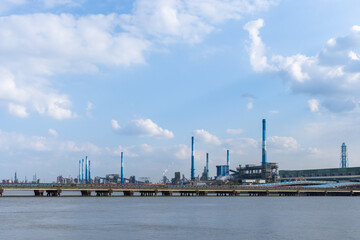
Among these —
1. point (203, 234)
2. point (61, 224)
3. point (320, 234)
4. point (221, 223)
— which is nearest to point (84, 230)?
point (61, 224)

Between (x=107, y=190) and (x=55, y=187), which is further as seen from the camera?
(x=107, y=190)

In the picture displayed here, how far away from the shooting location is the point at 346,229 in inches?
2613

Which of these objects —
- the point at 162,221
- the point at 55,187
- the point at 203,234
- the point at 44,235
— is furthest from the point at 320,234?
the point at 55,187

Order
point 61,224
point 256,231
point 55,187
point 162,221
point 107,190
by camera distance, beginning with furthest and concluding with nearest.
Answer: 1. point 107,190
2. point 55,187
3. point 162,221
4. point 61,224
5. point 256,231

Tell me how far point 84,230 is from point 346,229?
36.4 metres

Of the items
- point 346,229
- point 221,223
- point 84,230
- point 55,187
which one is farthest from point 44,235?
point 55,187

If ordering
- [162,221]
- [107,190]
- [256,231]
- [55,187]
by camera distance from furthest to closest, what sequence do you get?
[107,190]
[55,187]
[162,221]
[256,231]


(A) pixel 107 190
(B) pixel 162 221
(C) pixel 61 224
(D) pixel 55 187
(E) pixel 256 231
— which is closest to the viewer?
(E) pixel 256 231

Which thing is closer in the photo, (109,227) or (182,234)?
(182,234)

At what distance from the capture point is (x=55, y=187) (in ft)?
570

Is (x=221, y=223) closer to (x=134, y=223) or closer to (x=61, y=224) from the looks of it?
(x=134, y=223)

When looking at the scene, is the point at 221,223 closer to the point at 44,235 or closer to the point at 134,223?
the point at 134,223

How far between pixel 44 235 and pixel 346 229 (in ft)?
135

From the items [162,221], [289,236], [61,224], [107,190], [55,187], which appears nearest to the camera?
[289,236]
